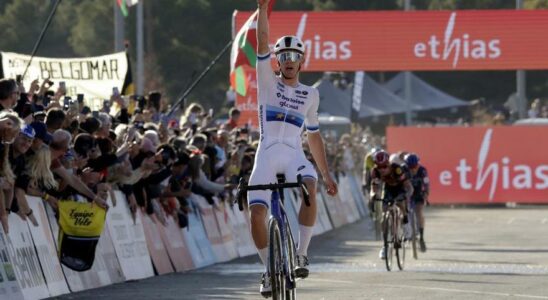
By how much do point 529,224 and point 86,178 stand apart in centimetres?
2168

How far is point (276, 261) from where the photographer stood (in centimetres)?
1280

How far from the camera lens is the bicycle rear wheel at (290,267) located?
12836mm

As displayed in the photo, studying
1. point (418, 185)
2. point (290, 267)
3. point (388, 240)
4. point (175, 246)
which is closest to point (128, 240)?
point (175, 246)

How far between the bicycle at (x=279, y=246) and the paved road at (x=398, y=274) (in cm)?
383

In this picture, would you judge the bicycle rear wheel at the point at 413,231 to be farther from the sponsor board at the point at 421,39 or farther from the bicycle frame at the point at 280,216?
the sponsor board at the point at 421,39

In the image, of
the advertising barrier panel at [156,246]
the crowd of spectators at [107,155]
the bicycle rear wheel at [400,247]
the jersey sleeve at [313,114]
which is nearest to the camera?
the jersey sleeve at [313,114]

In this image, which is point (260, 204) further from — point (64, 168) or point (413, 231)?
point (413, 231)

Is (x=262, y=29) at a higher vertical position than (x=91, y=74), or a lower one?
lower

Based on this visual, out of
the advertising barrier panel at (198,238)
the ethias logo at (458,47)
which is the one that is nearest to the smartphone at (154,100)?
the advertising barrier panel at (198,238)

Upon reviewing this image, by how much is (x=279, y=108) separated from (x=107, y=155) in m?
5.45

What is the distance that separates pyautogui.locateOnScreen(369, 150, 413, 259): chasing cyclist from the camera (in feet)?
81.7

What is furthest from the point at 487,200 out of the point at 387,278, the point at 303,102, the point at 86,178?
the point at 303,102

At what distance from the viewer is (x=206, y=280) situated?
19.7m

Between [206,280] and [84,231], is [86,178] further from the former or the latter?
[206,280]
